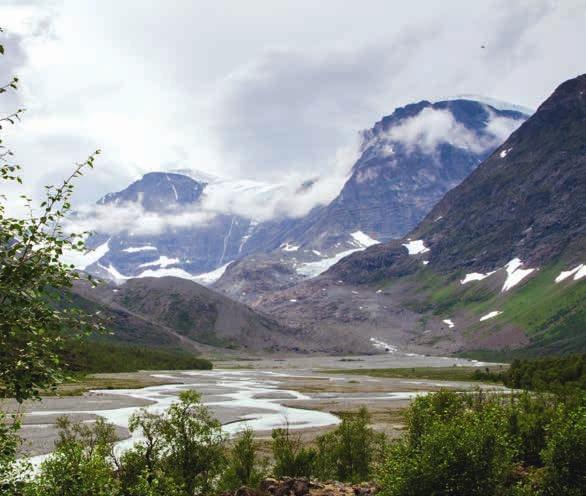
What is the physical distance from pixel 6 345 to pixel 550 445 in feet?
89.8

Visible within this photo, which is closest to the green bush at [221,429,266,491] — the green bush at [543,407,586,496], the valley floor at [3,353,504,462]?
the green bush at [543,407,586,496]

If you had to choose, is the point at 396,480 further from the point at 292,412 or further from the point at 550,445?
the point at 292,412

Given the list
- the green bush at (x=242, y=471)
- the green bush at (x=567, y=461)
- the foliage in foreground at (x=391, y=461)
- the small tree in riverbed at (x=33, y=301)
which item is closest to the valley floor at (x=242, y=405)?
the foliage in foreground at (x=391, y=461)

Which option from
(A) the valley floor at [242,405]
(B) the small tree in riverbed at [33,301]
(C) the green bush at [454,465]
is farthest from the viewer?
(A) the valley floor at [242,405]

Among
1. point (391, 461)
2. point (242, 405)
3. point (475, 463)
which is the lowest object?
point (242, 405)

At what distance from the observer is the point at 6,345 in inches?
596

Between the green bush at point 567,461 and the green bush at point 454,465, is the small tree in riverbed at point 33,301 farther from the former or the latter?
the green bush at point 567,461

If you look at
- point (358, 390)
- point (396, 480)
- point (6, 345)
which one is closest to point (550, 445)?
point (396, 480)

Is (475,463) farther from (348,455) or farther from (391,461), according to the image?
(348,455)

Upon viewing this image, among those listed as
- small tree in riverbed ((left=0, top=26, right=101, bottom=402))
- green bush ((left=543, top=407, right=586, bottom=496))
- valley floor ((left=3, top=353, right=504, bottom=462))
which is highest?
small tree in riverbed ((left=0, top=26, right=101, bottom=402))

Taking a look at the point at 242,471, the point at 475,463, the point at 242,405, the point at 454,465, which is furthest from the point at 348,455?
the point at 242,405

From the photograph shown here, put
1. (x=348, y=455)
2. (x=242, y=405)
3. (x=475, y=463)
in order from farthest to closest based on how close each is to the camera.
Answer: (x=242, y=405), (x=348, y=455), (x=475, y=463)

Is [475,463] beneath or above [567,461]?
above

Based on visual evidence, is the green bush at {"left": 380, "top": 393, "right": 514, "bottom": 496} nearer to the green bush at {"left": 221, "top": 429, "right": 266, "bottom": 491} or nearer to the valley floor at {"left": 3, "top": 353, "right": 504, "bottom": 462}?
the green bush at {"left": 221, "top": 429, "right": 266, "bottom": 491}
